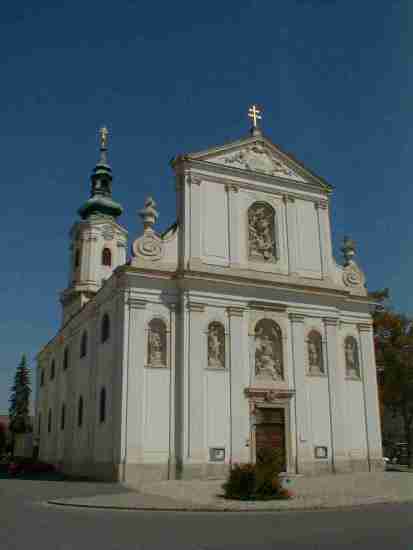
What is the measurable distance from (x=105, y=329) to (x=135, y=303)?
11.7ft

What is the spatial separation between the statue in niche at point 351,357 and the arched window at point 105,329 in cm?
1163

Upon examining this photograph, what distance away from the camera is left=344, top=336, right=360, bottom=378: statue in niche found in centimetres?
2969

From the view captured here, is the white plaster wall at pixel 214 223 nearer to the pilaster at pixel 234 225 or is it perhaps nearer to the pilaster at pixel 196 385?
the pilaster at pixel 234 225

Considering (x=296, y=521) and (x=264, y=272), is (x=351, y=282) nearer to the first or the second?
(x=264, y=272)

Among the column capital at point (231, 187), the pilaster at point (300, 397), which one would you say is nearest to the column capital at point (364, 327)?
the pilaster at point (300, 397)

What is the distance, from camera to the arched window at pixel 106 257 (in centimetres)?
4125

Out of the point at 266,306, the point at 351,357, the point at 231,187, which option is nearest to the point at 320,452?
the point at 351,357

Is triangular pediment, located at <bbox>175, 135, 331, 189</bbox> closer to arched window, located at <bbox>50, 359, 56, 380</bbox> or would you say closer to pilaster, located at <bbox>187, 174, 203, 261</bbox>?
pilaster, located at <bbox>187, 174, 203, 261</bbox>

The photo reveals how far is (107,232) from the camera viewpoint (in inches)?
1634

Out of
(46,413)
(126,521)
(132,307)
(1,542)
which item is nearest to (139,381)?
(132,307)

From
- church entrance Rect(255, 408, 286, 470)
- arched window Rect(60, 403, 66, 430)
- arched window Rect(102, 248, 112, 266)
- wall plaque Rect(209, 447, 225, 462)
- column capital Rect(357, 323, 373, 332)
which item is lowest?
wall plaque Rect(209, 447, 225, 462)

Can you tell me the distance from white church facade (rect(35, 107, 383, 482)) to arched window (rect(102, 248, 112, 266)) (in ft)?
29.4

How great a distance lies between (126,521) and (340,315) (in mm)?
19893

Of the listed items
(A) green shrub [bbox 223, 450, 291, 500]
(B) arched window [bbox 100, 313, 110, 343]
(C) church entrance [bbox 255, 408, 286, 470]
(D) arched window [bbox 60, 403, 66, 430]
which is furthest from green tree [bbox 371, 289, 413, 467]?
(A) green shrub [bbox 223, 450, 291, 500]
